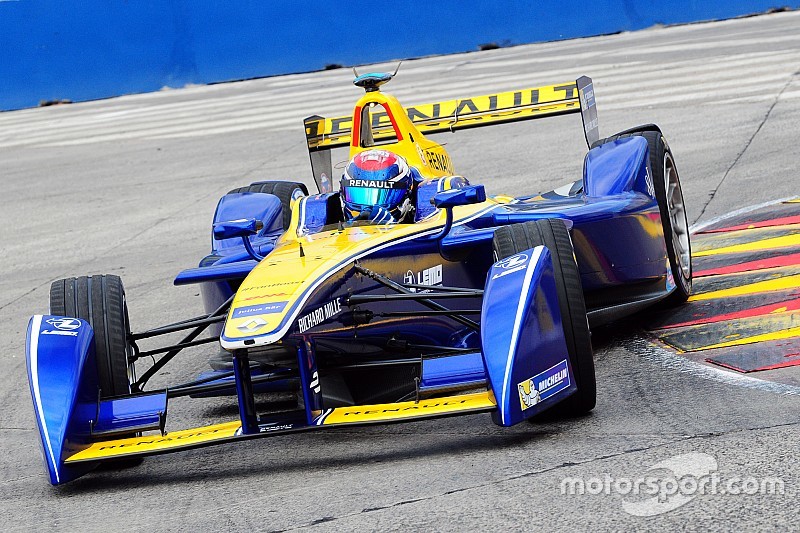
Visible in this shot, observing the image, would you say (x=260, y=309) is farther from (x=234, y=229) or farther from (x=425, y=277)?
(x=425, y=277)

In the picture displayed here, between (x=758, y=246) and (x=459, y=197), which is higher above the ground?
(x=459, y=197)

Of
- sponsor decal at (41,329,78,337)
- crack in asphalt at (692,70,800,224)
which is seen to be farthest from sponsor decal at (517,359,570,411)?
crack in asphalt at (692,70,800,224)

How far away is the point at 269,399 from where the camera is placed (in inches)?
270

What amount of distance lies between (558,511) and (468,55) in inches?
838

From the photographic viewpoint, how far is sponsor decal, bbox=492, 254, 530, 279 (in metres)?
5.60

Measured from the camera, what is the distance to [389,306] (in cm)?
631

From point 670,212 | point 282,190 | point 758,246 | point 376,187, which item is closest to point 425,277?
point 376,187

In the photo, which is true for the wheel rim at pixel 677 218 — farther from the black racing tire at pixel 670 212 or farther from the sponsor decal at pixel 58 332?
the sponsor decal at pixel 58 332

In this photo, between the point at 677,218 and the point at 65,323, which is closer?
the point at 65,323

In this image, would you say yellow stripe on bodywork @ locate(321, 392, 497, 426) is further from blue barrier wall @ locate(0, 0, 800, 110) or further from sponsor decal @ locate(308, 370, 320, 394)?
blue barrier wall @ locate(0, 0, 800, 110)

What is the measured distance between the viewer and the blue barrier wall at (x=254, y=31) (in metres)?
24.8

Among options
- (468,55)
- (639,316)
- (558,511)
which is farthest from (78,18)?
(558,511)

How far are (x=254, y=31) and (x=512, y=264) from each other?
820 inches

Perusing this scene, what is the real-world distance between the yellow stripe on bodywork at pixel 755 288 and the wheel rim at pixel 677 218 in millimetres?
168
